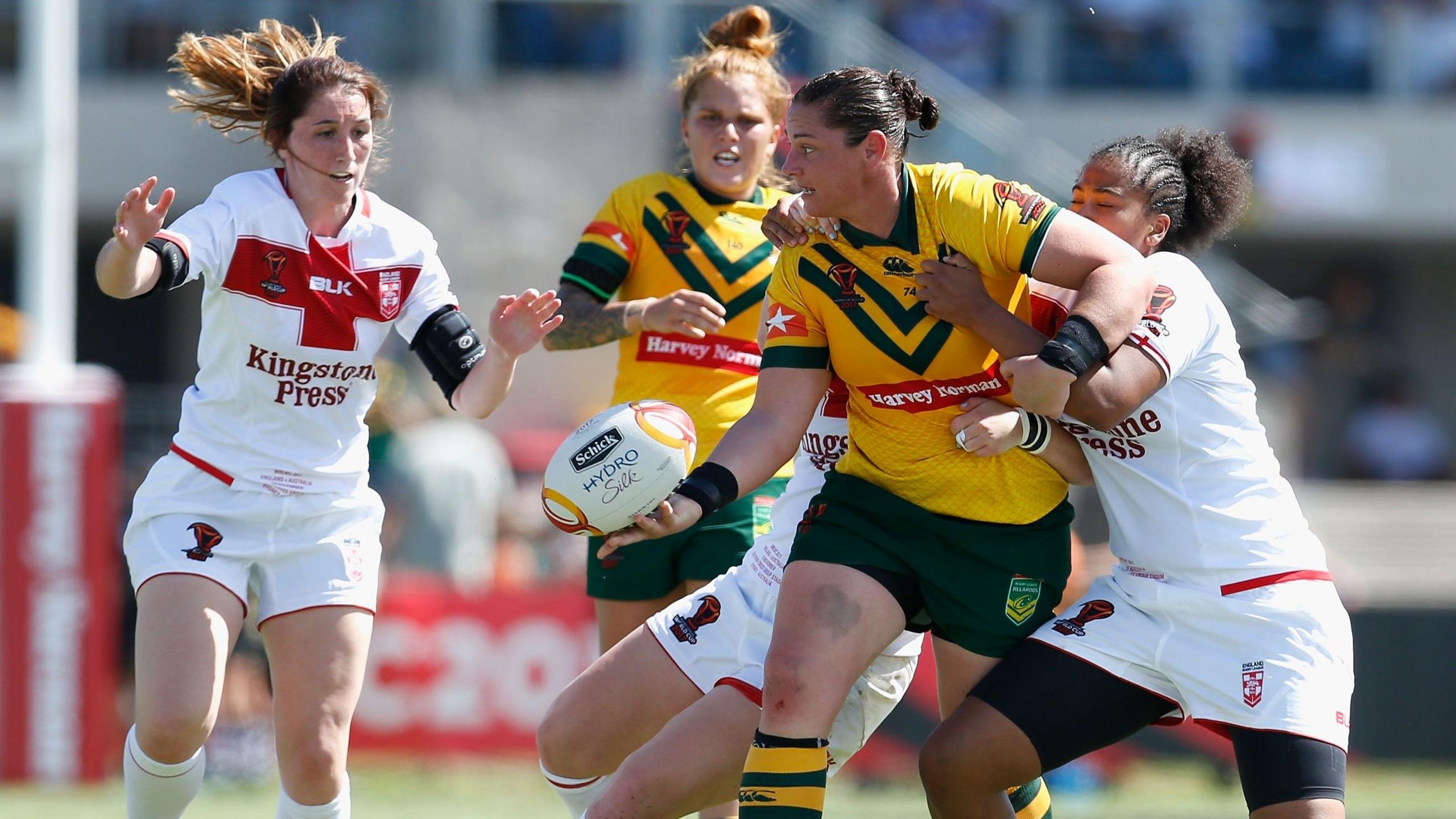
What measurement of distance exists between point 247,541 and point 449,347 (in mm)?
738

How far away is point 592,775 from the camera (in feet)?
14.9

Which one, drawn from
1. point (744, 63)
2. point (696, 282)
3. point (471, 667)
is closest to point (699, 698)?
point (696, 282)

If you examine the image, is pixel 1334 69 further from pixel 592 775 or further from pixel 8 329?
pixel 592 775

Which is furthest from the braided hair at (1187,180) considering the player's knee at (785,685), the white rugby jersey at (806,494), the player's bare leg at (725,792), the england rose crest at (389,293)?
the england rose crest at (389,293)

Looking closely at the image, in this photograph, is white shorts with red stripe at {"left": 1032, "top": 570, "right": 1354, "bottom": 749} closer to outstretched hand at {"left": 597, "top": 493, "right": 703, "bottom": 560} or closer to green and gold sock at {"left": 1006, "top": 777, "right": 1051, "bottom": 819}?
green and gold sock at {"left": 1006, "top": 777, "right": 1051, "bottom": 819}

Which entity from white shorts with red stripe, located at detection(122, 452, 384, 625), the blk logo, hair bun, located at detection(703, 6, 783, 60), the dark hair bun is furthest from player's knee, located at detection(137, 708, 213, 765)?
the dark hair bun

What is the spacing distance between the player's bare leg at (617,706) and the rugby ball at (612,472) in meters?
0.44

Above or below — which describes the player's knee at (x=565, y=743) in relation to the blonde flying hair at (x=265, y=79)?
below

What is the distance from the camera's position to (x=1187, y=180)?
4.47m

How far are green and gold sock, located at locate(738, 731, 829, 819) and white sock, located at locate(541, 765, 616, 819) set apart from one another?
28.0 inches

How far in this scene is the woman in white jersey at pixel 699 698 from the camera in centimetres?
424

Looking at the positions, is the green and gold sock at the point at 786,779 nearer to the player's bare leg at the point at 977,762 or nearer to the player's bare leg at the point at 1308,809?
the player's bare leg at the point at 977,762

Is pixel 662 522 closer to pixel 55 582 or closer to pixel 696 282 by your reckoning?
pixel 696 282

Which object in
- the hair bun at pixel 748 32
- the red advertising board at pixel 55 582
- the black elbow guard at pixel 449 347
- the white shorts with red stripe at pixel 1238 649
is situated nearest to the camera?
the white shorts with red stripe at pixel 1238 649
